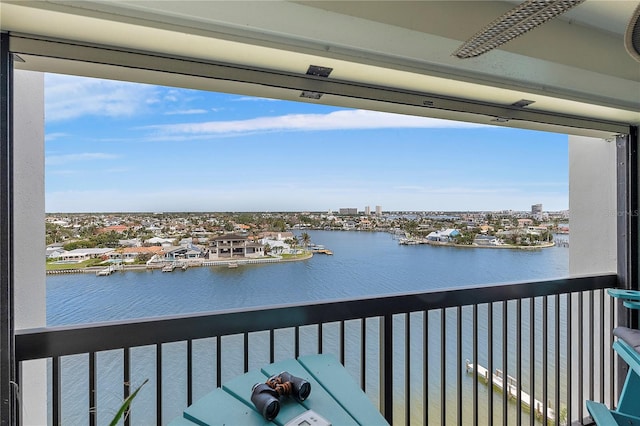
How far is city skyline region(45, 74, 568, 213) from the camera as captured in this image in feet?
5.33

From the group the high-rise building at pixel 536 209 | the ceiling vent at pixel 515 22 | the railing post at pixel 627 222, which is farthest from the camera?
the high-rise building at pixel 536 209

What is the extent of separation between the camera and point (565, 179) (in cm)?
309

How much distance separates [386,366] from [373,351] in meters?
0.10

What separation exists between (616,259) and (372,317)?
2339 mm

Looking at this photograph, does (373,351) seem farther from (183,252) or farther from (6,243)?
(6,243)

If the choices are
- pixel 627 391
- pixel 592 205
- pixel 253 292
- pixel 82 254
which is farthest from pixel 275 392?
pixel 592 205

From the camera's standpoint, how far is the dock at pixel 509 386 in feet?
6.95

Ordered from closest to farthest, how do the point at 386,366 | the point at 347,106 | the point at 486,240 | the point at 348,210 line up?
the point at 386,366 < the point at 347,106 < the point at 348,210 < the point at 486,240

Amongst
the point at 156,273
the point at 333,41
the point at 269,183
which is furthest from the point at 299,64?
the point at 156,273

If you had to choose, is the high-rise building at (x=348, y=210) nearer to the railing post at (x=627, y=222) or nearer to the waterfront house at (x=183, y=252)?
the waterfront house at (x=183, y=252)

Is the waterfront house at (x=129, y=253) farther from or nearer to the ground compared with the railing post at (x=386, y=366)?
farther from the ground

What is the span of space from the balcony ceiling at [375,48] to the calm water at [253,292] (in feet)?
3.16

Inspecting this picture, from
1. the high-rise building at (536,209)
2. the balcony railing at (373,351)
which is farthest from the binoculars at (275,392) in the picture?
the high-rise building at (536,209)

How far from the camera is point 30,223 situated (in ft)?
4.75
